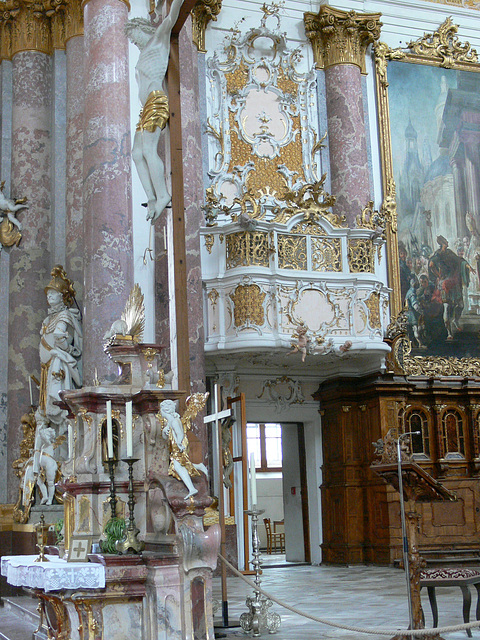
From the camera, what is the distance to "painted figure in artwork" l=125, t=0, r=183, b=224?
23.6ft

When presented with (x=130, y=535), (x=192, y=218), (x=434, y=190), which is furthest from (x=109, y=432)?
(x=434, y=190)

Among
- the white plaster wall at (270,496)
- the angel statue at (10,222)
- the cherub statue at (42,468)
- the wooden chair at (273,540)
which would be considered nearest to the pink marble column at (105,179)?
the cherub statue at (42,468)

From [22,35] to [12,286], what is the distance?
14.2ft

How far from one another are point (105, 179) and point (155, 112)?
4.07 meters

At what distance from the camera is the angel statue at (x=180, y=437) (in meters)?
6.03

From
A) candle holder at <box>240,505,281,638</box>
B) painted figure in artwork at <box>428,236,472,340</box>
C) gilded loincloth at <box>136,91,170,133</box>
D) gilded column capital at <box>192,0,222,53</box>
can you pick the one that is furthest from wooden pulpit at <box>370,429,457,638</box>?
gilded column capital at <box>192,0,222,53</box>

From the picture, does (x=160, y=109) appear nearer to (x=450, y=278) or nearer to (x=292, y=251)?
(x=292, y=251)

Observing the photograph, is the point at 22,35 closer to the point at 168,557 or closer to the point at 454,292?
the point at 454,292

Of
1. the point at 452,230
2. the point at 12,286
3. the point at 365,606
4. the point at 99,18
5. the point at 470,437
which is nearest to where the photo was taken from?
the point at 365,606

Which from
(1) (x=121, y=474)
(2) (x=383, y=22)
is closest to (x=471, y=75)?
(2) (x=383, y=22)

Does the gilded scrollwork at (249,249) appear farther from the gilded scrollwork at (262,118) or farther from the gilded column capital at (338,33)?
the gilded column capital at (338,33)

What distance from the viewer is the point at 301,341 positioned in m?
13.7

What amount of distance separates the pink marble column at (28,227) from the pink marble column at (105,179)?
2.34 m

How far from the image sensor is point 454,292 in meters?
16.8
